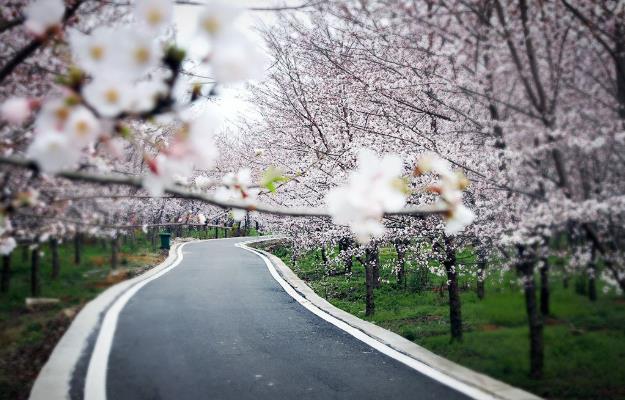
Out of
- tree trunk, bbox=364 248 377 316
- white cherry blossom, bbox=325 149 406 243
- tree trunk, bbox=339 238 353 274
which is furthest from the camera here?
tree trunk, bbox=339 238 353 274

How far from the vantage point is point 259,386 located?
3.75 m

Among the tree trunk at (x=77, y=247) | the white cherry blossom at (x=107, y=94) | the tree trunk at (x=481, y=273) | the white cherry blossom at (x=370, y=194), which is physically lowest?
the tree trunk at (x=481, y=273)

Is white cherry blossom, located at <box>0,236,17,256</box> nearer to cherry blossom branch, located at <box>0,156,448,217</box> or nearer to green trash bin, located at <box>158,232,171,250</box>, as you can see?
green trash bin, located at <box>158,232,171,250</box>

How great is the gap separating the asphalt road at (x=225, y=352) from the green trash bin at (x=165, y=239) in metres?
0.21

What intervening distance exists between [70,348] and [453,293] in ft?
13.3

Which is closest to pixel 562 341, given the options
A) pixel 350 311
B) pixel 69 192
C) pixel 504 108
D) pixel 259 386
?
pixel 504 108

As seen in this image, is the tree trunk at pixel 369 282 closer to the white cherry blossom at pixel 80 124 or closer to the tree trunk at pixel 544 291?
the tree trunk at pixel 544 291

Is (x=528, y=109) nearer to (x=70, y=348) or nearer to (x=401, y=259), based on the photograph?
(x=70, y=348)

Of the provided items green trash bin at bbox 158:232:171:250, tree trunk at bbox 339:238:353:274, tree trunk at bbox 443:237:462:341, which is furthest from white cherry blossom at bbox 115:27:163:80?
A: tree trunk at bbox 339:238:353:274

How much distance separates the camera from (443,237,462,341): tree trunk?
4.66 meters

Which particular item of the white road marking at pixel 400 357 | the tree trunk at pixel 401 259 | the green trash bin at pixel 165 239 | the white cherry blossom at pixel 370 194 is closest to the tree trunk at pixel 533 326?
the white road marking at pixel 400 357

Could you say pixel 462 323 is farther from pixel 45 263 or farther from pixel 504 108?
pixel 45 263

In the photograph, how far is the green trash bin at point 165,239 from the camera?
2963 mm

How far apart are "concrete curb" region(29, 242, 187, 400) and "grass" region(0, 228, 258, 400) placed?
0.12ft
